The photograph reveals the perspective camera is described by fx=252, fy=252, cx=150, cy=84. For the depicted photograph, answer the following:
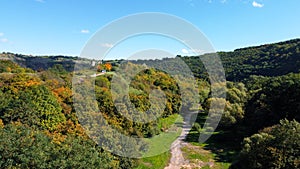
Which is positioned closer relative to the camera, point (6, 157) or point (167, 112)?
point (6, 157)

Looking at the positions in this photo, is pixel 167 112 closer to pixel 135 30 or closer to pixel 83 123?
pixel 83 123

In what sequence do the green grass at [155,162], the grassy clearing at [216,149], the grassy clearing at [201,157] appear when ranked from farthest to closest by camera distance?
the grassy clearing at [216,149]
the grassy clearing at [201,157]
the green grass at [155,162]

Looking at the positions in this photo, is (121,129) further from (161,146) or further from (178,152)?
(178,152)

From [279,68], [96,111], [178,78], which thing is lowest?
[96,111]

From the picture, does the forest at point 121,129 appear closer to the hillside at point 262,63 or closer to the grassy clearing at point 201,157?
the grassy clearing at point 201,157

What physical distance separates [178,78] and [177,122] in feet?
58.4

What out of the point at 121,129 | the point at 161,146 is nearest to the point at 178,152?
the point at 161,146

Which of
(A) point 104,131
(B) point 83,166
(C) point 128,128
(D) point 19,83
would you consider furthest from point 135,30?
(D) point 19,83

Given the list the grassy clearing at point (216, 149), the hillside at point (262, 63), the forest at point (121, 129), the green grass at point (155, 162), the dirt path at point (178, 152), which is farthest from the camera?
the hillside at point (262, 63)

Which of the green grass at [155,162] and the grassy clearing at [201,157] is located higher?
the grassy clearing at [201,157]

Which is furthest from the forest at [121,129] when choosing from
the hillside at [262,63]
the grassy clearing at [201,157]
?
the hillside at [262,63]

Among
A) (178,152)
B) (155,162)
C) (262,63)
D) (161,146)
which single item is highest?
(262,63)

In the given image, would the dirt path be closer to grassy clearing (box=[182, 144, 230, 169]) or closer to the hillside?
grassy clearing (box=[182, 144, 230, 169])

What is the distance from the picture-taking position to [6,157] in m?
Result: 13.6
